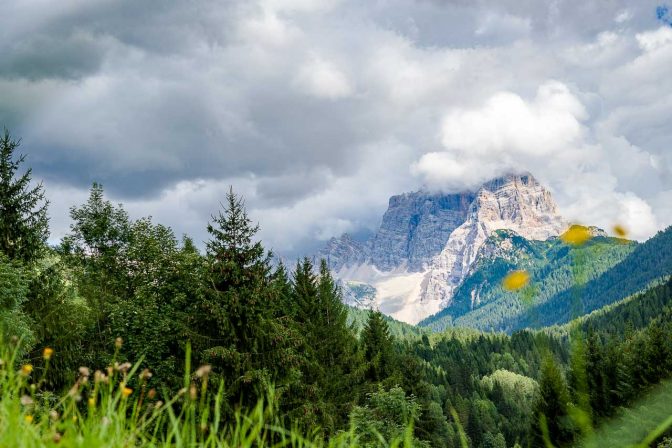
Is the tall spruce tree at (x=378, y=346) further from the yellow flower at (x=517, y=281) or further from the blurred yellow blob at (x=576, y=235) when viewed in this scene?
the blurred yellow blob at (x=576, y=235)

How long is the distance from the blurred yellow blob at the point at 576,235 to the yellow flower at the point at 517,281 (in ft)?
0.87

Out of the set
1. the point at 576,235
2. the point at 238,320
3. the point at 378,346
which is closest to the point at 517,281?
the point at 576,235

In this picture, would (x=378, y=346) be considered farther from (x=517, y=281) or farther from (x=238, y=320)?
(x=517, y=281)

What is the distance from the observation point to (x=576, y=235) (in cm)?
246

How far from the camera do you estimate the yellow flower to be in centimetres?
263

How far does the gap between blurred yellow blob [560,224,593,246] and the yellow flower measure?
0.87 ft

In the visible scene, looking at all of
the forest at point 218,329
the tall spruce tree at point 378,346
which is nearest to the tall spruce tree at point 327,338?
the forest at point 218,329

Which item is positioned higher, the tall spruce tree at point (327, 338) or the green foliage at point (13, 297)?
the green foliage at point (13, 297)

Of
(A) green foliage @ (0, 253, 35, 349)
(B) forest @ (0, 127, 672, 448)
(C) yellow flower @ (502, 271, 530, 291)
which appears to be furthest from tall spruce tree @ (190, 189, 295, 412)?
(C) yellow flower @ (502, 271, 530, 291)

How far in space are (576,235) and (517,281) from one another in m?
0.34

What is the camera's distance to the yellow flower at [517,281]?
2.63m

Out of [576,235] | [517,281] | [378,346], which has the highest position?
[576,235]

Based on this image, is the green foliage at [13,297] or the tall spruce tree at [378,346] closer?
the green foliage at [13,297]

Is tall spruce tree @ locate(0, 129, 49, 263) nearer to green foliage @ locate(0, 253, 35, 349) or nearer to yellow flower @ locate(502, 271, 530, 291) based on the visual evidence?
green foliage @ locate(0, 253, 35, 349)
